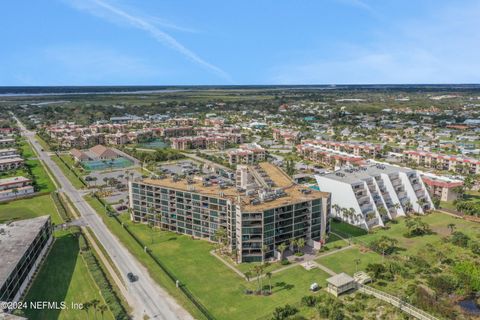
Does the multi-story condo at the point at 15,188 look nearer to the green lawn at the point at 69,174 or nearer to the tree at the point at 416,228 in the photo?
the green lawn at the point at 69,174

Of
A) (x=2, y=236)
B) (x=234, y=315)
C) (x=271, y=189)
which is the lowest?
(x=234, y=315)

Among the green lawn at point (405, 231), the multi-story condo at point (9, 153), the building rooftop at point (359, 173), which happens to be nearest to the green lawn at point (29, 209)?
the multi-story condo at point (9, 153)

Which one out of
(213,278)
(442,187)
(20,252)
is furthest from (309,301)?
(442,187)

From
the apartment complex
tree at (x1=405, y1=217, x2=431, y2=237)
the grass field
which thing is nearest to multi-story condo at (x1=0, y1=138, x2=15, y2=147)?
the apartment complex

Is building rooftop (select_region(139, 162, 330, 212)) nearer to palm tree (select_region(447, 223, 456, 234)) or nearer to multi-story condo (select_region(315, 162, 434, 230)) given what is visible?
multi-story condo (select_region(315, 162, 434, 230))

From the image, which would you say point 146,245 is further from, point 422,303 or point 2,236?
point 422,303

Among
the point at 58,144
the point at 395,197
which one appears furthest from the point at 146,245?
the point at 58,144

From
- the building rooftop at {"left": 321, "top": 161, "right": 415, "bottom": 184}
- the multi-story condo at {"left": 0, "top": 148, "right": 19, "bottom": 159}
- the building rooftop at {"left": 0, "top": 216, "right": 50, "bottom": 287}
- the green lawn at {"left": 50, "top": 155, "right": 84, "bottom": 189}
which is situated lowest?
the green lawn at {"left": 50, "top": 155, "right": 84, "bottom": 189}
